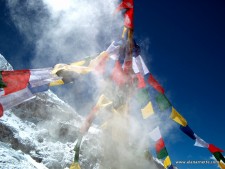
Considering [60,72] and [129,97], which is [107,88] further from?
[60,72]

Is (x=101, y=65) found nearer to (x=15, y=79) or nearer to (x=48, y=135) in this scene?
(x=15, y=79)

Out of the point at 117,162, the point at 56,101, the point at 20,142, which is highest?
the point at 56,101

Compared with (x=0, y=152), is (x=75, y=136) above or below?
above

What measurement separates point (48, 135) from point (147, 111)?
4509 cm

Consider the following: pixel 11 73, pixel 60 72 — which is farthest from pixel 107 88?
pixel 11 73

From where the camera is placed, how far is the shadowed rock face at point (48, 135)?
45.8 metres

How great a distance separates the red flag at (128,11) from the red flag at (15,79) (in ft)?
14.1

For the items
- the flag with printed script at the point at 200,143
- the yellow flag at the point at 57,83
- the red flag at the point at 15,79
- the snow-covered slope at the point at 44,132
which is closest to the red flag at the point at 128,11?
the yellow flag at the point at 57,83

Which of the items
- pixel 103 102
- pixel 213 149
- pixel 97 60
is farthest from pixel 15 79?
pixel 213 149

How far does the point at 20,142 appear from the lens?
152 feet

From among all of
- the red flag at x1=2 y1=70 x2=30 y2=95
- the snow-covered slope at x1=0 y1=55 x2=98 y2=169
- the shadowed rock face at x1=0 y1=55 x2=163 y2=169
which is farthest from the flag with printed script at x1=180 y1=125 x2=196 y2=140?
the shadowed rock face at x1=0 y1=55 x2=163 y2=169

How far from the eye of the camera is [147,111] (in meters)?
11.0

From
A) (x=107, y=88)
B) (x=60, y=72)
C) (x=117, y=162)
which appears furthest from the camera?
(x=117, y=162)

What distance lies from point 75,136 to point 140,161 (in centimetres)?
1497
